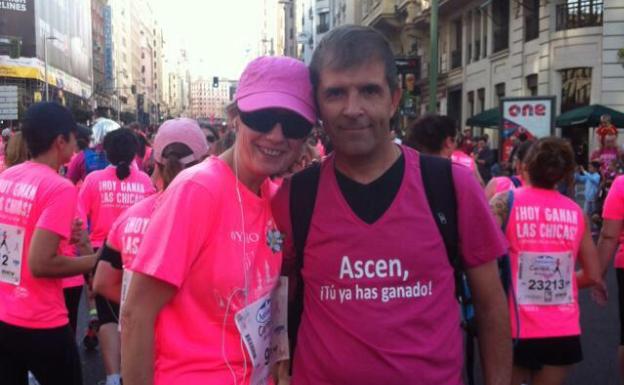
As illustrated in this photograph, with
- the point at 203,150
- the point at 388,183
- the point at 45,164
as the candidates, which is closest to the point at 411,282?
the point at 388,183

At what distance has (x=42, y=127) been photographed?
4.12 m

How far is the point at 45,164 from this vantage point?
4.12 m

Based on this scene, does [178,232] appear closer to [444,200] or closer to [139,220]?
[444,200]

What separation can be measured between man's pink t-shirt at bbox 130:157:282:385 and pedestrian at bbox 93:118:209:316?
1033mm

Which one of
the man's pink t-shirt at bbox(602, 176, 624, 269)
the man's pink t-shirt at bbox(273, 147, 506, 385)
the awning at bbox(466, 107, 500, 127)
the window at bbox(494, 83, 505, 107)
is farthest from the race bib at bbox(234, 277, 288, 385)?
the window at bbox(494, 83, 505, 107)

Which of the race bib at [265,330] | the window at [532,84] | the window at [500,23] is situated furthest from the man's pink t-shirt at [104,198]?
the window at [500,23]

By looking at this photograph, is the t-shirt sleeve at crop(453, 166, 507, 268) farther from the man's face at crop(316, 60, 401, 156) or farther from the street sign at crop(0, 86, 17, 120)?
the street sign at crop(0, 86, 17, 120)

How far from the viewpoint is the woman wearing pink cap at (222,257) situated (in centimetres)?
220

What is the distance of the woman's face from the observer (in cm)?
238

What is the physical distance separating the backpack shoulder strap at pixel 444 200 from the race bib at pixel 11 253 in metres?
2.47

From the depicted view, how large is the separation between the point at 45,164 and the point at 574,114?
17.7 metres

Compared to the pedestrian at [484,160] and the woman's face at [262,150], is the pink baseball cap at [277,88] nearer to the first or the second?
the woman's face at [262,150]

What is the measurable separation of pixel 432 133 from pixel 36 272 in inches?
134

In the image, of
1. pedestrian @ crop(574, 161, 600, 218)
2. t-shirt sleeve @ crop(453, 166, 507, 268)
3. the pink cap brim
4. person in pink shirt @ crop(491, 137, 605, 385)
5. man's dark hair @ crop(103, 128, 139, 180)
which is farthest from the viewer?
pedestrian @ crop(574, 161, 600, 218)
